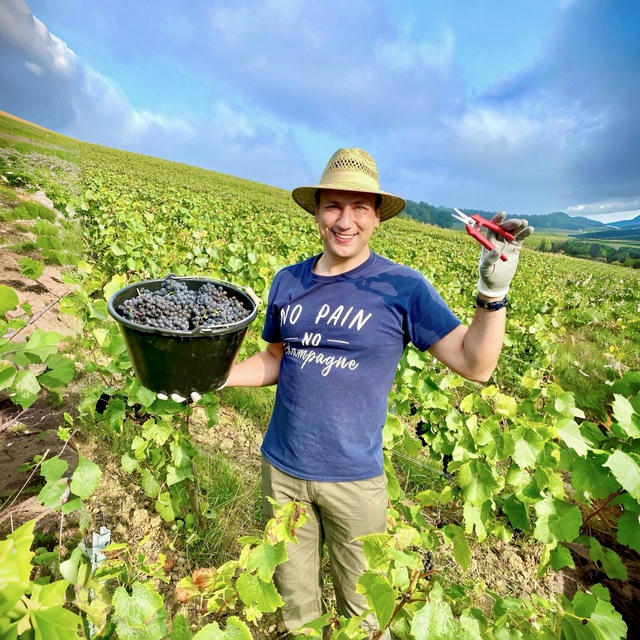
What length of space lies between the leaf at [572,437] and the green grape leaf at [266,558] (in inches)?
39.8

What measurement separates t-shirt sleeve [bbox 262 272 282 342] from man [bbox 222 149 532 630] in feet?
0.42

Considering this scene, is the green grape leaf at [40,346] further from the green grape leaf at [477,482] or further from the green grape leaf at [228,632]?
the green grape leaf at [477,482]

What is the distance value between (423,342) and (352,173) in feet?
2.44

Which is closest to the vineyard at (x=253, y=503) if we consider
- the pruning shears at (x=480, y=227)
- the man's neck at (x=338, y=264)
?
the pruning shears at (x=480, y=227)

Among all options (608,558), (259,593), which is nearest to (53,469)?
(259,593)

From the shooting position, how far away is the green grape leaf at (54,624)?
74 centimetres

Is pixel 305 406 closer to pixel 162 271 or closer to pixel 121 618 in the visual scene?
pixel 121 618

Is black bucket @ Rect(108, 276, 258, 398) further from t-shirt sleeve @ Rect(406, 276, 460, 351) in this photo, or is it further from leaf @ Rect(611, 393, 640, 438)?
leaf @ Rect(611, 393, 640, 438)

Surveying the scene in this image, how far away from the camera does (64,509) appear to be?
150 cm

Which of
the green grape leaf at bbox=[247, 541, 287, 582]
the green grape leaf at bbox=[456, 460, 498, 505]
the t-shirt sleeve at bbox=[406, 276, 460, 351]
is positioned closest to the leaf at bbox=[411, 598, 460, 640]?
the green grape leaf at bbox=[247, 541, 287, 582]

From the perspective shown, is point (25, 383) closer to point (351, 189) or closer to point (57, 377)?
point (57, 377)

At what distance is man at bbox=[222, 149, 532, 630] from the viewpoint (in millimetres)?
1639

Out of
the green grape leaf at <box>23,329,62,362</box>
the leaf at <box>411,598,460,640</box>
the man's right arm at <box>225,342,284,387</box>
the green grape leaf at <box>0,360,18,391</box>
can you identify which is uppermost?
the green grape leaf at <box>23,329,62,362</box>

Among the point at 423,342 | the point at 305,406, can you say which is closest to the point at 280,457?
the point at 305,406
